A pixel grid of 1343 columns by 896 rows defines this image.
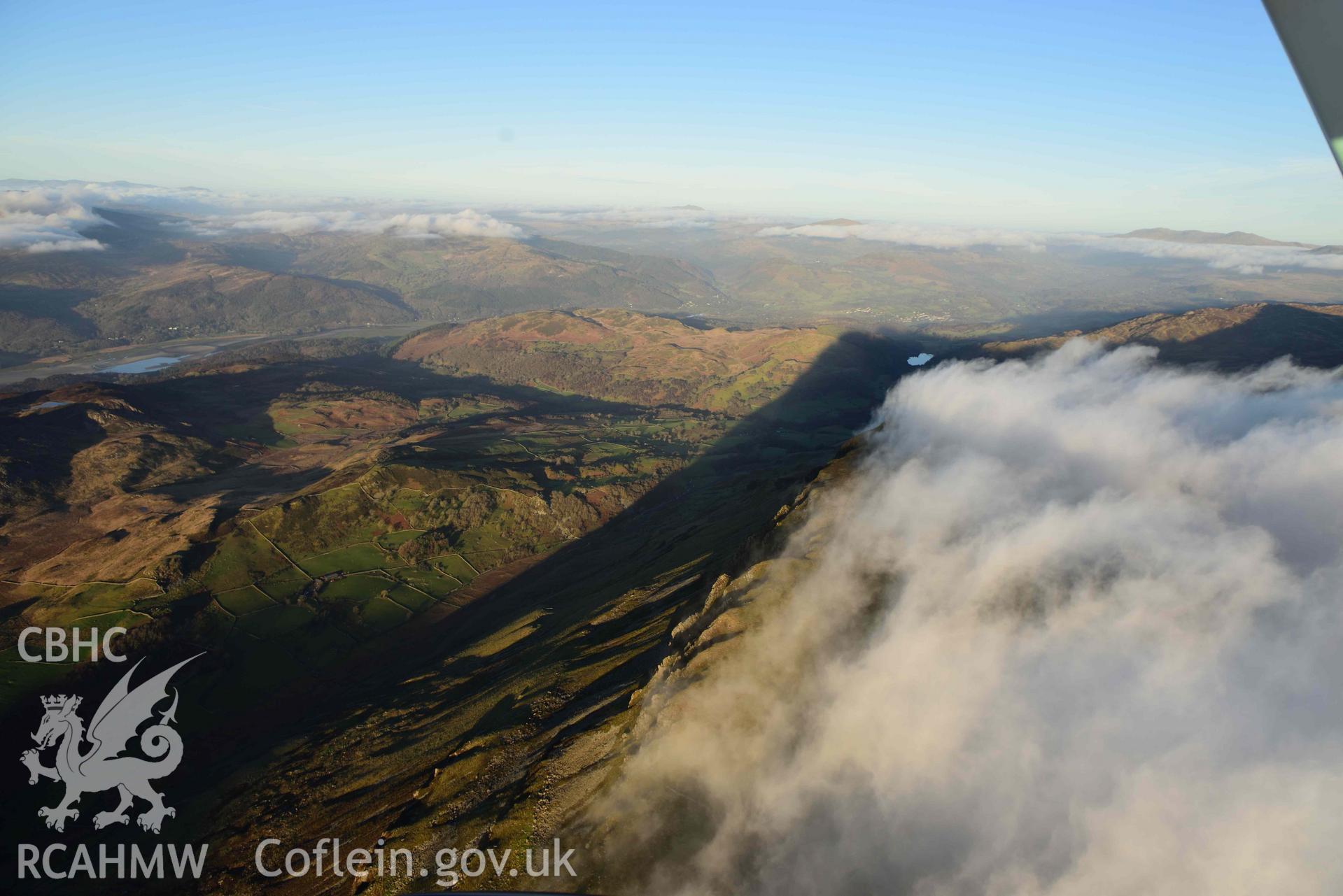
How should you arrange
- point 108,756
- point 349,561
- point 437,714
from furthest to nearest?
1. point 349,561
2. point 437,714
3. point 108,756

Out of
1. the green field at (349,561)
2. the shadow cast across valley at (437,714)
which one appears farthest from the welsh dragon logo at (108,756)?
the green field at (349,561)

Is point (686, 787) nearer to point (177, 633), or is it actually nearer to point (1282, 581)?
point (1282, 581)

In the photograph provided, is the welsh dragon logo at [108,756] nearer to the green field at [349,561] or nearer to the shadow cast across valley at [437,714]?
the shadow cast across valley at [437,714]

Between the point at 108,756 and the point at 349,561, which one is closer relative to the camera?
the point at 108,756

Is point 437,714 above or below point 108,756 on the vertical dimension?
above

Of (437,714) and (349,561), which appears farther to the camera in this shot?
(349,561)

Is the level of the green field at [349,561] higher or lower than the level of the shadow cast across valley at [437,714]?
lower

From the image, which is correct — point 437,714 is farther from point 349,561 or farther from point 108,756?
point 349,561

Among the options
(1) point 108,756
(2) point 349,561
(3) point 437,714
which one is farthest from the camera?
(2) point 349,561

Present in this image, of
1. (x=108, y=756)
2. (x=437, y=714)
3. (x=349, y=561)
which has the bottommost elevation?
(x=349, y=561)

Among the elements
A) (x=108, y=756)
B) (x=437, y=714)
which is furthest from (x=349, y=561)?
(x=437, y=714)
